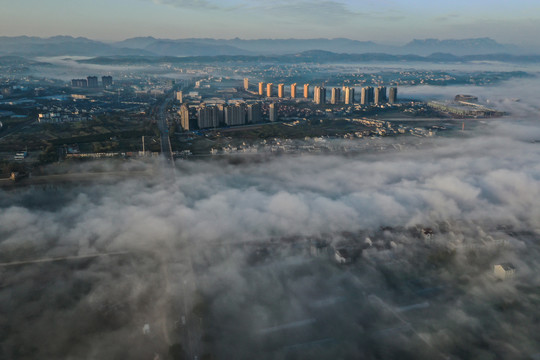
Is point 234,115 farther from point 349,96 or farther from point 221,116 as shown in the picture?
point 349,96

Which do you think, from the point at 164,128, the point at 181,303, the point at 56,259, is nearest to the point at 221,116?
the point at 164,128

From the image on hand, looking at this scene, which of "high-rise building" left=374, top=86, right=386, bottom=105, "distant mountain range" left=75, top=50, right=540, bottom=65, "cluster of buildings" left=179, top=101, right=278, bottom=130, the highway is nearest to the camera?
the highway

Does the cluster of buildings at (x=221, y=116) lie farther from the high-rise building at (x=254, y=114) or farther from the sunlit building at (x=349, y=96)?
the sunlit building at (x=349, y=96)

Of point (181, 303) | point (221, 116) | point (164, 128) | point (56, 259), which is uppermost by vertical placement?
point (221, 116)

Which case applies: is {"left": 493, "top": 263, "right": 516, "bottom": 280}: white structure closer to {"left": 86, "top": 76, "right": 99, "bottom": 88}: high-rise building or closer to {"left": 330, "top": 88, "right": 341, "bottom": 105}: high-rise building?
{"left": 330, "top": 88, "right": 341, "bottom": 105}: high-rise building

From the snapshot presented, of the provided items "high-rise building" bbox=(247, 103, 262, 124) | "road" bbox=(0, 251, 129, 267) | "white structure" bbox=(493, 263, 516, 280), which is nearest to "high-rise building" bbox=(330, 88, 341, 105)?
"high-rise building" bbox=(247, 103, 262, 124)
